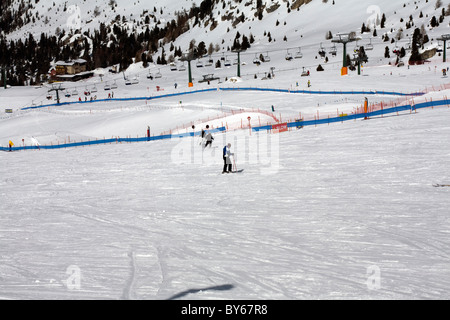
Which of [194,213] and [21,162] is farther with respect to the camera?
[21,162]

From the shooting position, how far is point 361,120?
1003 inches

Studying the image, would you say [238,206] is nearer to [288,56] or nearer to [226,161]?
[226,161]

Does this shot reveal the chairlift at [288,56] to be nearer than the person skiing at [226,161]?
No

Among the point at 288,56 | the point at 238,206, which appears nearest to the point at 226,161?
the point at 238,206

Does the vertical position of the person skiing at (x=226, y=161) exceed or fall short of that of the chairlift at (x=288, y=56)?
it falls short

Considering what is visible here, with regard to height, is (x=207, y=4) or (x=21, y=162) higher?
(x=207, y=4)

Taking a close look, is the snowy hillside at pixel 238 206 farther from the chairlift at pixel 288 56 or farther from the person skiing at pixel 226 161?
the chairlift at pixel 288 56

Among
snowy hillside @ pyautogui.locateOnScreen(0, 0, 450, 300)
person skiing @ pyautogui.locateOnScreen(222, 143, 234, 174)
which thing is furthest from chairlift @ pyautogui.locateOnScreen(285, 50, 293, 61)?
person skiing @ pyautogui.locateOnScreen(222, 143, 234, 174)

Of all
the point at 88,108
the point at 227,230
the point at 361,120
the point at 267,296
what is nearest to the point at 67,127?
the point at 88,108

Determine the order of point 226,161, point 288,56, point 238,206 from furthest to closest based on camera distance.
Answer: point 288,56 < point 226,161 < point 238,206

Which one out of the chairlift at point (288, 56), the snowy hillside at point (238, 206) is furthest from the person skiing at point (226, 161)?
the chairlift at point (288, 56)

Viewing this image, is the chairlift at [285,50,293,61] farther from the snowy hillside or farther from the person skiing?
the person skiing
